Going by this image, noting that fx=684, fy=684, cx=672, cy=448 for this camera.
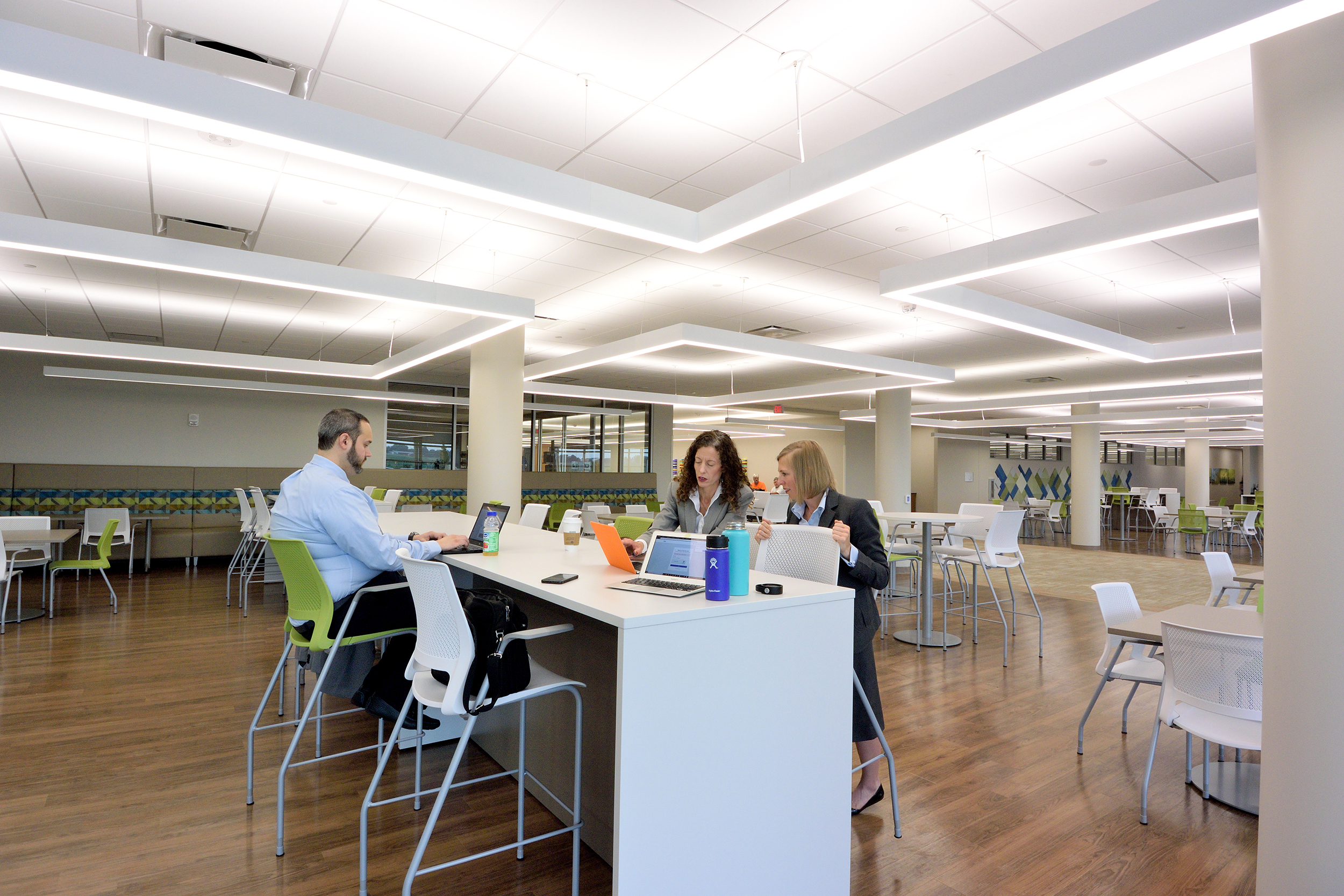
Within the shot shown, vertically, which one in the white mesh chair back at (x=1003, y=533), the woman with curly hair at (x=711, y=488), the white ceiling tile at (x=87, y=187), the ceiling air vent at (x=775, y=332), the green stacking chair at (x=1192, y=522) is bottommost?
the green stacking chair at (x=1192, y=522)

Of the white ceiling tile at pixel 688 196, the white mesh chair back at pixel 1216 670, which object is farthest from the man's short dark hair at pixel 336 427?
the white mesh chair back at pixel 1216 670

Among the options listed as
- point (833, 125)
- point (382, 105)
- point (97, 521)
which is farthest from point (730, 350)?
point (97, 521)

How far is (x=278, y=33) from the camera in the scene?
2938 mm

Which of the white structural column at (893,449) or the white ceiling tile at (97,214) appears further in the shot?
the white structural column at (893,449)

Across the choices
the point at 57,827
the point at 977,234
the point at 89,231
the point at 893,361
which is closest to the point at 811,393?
the point at 893,361

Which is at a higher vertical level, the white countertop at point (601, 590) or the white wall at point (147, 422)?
the white wall at point (147, 422)

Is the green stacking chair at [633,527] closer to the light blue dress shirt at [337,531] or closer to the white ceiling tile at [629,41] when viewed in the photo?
the light blue dress shirt at [337,531]

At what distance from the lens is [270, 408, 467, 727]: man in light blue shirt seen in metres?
2.75

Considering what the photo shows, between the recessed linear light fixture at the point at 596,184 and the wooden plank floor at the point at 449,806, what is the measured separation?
261 cm

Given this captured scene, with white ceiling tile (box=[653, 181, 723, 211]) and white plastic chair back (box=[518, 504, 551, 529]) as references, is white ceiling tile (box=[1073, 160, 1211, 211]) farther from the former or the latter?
white plastic chair back (box=[518, 504, 551, 529])

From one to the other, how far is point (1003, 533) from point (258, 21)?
5.88 meters

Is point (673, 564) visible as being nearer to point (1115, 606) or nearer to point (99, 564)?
point (1115, 606)

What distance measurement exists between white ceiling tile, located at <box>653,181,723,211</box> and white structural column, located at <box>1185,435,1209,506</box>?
783 inches

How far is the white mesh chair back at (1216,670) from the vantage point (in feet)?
7.70
